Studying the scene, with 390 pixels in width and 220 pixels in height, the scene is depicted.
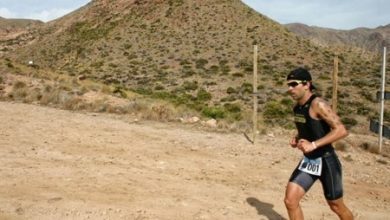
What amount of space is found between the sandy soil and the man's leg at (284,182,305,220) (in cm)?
188

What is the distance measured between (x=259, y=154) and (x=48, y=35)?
62.7 metres

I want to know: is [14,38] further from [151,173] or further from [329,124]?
[329,124]

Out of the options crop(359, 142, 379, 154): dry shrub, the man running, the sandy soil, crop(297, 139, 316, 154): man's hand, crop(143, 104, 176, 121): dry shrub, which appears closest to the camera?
crop(297, 139, 316, 154): man's hand

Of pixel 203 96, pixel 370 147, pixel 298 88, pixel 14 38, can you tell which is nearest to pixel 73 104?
pixel 370 147

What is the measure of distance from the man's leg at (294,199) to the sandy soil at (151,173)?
1881 mm

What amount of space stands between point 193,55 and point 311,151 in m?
45.7

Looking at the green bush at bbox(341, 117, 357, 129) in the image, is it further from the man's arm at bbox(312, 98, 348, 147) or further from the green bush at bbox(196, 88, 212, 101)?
the man's arm at bbox(312, 98, 348, 147)

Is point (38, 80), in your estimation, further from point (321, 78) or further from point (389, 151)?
point (321, 78)

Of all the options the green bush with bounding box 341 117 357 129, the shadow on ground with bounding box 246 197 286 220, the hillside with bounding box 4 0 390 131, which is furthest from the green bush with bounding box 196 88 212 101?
the shadow on ground with bounding box 246 197 286 220

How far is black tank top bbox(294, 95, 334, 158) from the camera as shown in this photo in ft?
16.9

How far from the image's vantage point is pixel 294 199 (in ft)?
17.2

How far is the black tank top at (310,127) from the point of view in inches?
202

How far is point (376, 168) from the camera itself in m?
11.2

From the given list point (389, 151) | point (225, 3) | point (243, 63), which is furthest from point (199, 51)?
point (389, 151)
